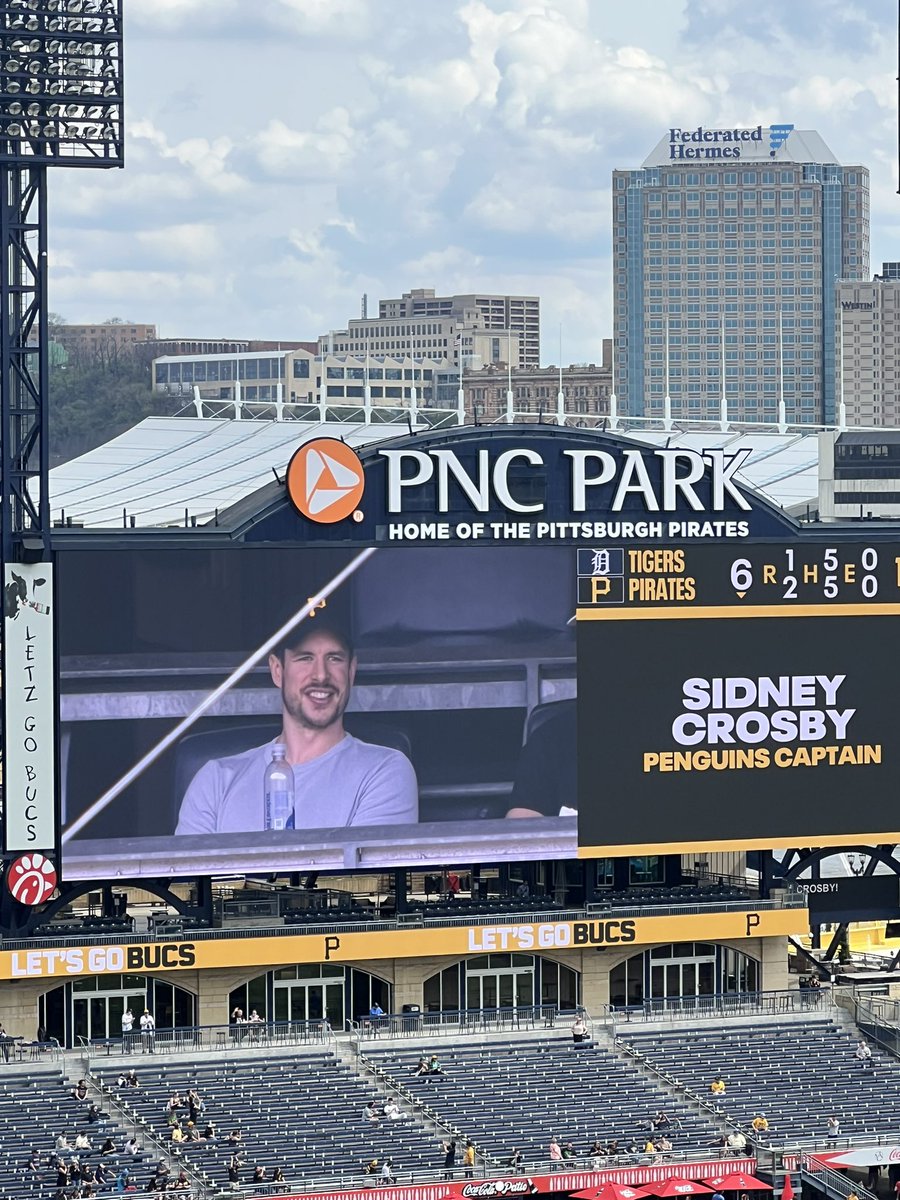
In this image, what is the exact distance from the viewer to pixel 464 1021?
67.8 m

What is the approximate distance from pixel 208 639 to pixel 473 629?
634 centimetres

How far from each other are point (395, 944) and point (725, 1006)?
30.1ft

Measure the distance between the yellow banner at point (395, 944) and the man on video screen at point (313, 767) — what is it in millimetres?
2784

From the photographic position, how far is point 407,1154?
61.1 m

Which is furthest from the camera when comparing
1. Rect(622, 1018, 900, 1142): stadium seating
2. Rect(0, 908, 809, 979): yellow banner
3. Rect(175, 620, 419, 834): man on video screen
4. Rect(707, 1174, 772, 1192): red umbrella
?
Rect(622, 1018, 900, 1142): stadium seating

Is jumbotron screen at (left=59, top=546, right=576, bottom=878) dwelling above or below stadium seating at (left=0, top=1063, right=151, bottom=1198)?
above

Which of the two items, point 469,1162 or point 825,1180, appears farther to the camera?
point 825,1180

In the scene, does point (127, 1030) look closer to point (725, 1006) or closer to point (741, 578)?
point (725, 1006)

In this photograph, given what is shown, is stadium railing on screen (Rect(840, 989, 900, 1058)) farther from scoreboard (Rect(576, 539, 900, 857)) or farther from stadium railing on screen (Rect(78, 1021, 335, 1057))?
stadium railing on screen (Rect(78, 1021, 335, 1057))

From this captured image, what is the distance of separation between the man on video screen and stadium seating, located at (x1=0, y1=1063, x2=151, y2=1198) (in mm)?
6330

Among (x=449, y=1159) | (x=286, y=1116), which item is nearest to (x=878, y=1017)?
(x=449, y=1159)

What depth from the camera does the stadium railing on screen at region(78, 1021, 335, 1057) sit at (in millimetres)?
64562

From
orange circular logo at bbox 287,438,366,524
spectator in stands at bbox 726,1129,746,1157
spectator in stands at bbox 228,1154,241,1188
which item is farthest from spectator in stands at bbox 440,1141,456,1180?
orange circular logo at bbox 287,438,366,524

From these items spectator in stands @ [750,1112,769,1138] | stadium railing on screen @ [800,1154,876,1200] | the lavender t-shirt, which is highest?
the lavender t-shirt
